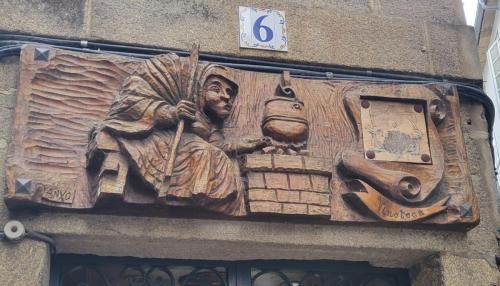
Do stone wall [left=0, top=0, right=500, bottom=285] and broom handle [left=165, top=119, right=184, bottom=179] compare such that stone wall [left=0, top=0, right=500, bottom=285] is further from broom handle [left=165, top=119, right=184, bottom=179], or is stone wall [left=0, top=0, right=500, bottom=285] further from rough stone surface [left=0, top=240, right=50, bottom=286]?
broom handle [left=165, top=119, right=184, bottom=179]

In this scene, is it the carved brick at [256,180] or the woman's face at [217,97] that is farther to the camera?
the woman's face at [217,97]

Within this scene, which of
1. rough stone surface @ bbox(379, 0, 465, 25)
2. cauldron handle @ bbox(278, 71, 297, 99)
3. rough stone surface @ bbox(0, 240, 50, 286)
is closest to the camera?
rough stone surface @ bbox(0, 240, 50, 286)

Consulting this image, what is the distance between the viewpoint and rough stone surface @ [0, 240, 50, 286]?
9.37 ft

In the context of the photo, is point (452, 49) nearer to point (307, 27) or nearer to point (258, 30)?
point (307, 27)

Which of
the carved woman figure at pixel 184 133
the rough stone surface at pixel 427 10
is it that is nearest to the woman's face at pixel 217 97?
the carved woman figure at pixel 184 133

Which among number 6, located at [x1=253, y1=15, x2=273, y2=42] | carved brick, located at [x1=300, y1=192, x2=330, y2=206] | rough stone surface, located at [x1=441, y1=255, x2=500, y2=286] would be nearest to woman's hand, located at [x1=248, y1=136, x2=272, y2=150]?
carved brick, located at [x1=300, y1=192, x2=330, y2=206]

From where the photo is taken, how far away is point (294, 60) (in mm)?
3660

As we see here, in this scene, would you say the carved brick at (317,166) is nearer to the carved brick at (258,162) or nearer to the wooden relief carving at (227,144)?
the wooden relief carving at (227,144)

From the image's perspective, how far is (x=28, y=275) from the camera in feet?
9.42

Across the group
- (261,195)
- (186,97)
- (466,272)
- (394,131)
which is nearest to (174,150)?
(186,97)

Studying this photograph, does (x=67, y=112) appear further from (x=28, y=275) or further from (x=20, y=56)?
(x=28, y=275)

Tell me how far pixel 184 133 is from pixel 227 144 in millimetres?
191

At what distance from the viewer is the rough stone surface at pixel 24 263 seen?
9.37 ft

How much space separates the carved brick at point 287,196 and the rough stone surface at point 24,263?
93 centimetres
